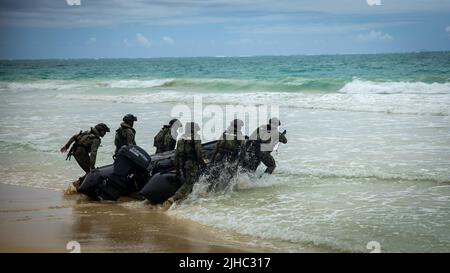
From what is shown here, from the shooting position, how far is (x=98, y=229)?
8.35 meters

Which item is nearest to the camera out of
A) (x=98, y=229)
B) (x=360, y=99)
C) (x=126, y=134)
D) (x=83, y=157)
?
(x=98, y=229)

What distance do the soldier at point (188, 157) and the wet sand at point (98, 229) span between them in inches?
22.5

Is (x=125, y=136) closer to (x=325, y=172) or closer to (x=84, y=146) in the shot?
(x=84, y=146)

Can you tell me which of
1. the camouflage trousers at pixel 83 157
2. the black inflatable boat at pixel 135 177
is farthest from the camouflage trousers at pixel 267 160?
the camouflage trousers at pixel 83 157

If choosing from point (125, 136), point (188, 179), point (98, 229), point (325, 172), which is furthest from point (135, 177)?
point (325, 172)

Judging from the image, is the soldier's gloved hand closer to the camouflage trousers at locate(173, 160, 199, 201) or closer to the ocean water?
the camouflage trousers at locate(173, 160, 199, 201)

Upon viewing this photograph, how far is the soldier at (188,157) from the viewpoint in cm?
981

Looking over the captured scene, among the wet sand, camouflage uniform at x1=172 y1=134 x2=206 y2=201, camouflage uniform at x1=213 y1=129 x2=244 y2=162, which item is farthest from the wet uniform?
camouflage uniform at x1=213 y1=129 x2=244 y2=162

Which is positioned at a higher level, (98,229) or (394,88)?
(394,88)

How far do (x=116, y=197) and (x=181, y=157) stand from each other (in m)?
1.50

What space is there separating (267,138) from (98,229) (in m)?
4.03

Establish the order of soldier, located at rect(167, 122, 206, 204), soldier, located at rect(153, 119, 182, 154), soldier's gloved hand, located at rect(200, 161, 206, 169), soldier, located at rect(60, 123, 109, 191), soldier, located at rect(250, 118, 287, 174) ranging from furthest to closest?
soldier, located at rect(153, 119, 182, 154) → soldier, located at rect(250, 118, 287, 174) → soldier, located at rect(60, 123, 109, 191) → soldier's gloved hand, located at rect(200, 161, 206, 169) → soldier, located at rect(167, 122, 206, 204)

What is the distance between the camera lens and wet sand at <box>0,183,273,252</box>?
7.46m

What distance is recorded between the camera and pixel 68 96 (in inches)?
1395
